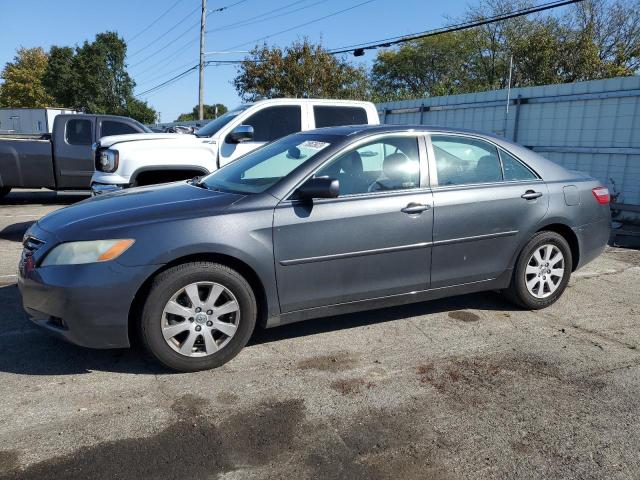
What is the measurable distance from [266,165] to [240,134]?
2641 mm

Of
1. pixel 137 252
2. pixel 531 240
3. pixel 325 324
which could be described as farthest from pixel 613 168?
pixel 137 252

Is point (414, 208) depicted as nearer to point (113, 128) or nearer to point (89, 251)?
point (89, 251)

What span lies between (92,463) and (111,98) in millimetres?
61973

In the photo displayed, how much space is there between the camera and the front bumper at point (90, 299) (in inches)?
129

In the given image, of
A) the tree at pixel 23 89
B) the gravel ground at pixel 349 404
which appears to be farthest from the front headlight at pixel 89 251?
the tree at pixel 23 89

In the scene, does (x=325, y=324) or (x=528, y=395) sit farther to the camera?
(x=325, y=324)

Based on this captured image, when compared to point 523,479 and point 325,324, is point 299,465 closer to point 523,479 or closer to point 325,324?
point 523,479

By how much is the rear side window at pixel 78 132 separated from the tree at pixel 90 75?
49489mm

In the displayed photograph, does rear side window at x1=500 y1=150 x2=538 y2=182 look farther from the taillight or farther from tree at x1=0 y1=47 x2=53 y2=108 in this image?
tree at x1=0 y1=47 x2=53 y2=108

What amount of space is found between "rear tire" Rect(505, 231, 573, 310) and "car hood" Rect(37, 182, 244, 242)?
259 centimetres

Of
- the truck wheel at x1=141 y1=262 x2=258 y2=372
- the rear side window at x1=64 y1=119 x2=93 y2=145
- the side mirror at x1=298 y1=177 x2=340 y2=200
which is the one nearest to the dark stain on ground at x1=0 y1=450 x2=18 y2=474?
the truck wheel at x1=141 y1=262 x2=258 y2=372

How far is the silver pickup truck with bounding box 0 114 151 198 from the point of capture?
10930mm

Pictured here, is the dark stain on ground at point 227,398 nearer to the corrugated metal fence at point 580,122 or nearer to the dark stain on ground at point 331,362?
the dark stain on ground at point 331,362

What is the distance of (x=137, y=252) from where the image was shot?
3363 mm
